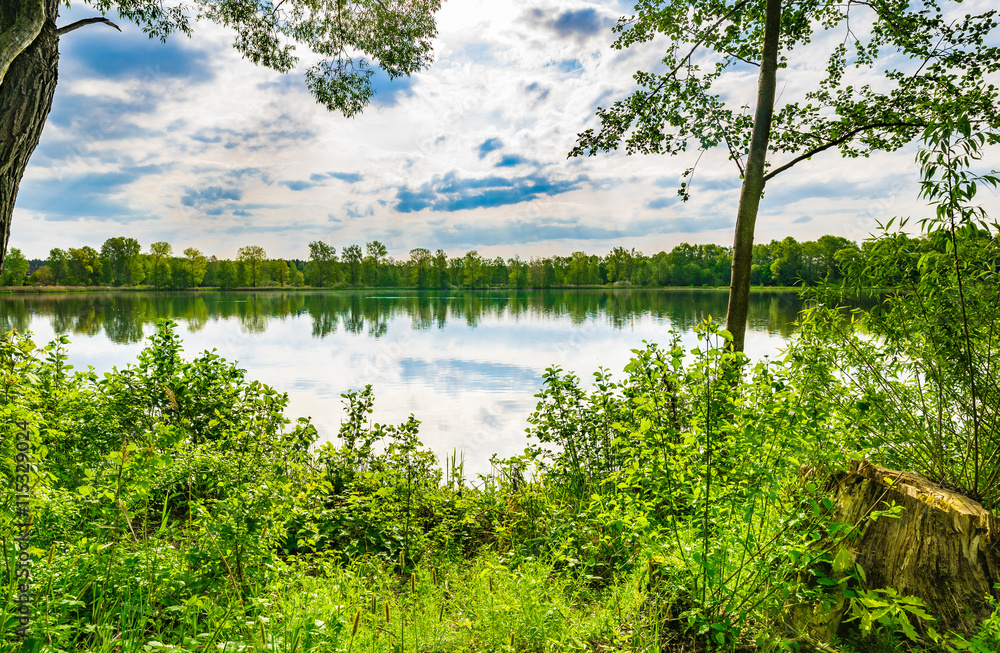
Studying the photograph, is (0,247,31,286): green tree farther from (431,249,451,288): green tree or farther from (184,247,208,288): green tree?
(431,249,451,288): green tree

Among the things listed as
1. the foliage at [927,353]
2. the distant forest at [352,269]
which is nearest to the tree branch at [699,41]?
the foliage at [927,353]

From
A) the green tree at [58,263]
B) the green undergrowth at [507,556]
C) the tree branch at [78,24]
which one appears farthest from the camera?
A: the green tree at [58,263]

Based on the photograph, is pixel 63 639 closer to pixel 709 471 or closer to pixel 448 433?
pixel 709 471

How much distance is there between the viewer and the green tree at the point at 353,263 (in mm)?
67438

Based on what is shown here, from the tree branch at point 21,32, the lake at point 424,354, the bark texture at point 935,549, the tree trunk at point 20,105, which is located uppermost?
the tree branch at point 21,32

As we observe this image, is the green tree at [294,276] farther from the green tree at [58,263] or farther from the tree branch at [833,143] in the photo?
the tree branch at [833,143]

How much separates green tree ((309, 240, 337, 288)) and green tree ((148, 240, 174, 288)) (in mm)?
17382

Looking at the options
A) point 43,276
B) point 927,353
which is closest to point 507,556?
point 927,353

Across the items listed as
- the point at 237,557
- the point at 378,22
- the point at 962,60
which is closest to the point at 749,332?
the point at 962,60

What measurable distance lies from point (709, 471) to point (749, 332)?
61.9ft

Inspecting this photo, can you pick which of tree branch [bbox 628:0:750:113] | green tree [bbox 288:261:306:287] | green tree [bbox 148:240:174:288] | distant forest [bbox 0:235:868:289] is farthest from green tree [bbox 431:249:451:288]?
tree branch [bbox 628:0:750:113]

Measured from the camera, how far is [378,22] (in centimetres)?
759

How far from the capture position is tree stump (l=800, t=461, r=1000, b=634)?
2.55 meters

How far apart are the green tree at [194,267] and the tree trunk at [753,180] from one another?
72.5 metres
